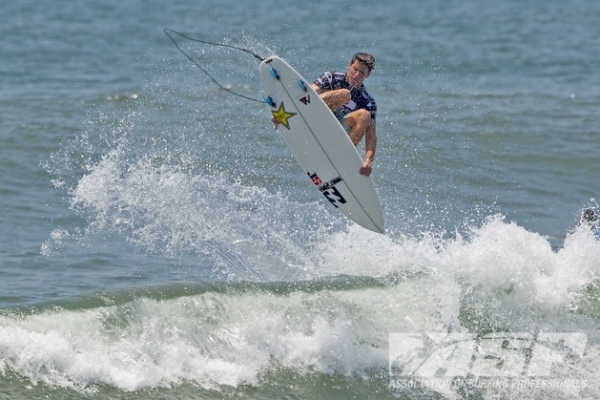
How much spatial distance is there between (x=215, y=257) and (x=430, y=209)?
3.87 metres

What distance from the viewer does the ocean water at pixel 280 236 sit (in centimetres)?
859

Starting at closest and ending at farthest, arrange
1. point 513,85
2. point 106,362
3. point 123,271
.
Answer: point 106,362 → point 123,271 → point 513,85

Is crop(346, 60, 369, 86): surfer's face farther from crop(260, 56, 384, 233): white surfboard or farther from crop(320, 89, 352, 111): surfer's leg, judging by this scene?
crop(260, 56, 384, 233): white surfboard

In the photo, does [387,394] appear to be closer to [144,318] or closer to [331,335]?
[331,335]

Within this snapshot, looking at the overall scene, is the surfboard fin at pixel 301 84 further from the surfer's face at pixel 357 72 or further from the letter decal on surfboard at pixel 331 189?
the letter decal on surfboard at pixel 331 189

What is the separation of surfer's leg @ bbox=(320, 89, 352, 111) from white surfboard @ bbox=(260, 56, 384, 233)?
0.40 ft

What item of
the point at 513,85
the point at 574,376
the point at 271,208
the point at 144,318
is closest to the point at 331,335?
the point at 144,318

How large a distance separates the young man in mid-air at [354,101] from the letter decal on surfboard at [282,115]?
15.9 inches

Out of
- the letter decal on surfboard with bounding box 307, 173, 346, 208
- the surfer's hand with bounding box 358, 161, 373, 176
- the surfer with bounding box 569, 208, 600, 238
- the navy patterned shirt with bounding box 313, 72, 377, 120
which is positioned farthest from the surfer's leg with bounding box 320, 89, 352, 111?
the surfer with bounding box 569, 208, 600, 238

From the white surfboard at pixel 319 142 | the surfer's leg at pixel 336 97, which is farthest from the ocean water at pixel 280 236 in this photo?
the surfer's leg at pixel 336 97

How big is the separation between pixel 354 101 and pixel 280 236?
2.46 metres

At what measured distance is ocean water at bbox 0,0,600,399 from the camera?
28.2 ft

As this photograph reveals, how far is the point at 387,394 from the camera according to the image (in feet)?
27.9

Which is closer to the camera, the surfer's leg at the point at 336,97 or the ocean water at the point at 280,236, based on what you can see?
the ocean water at the point at 280,236
